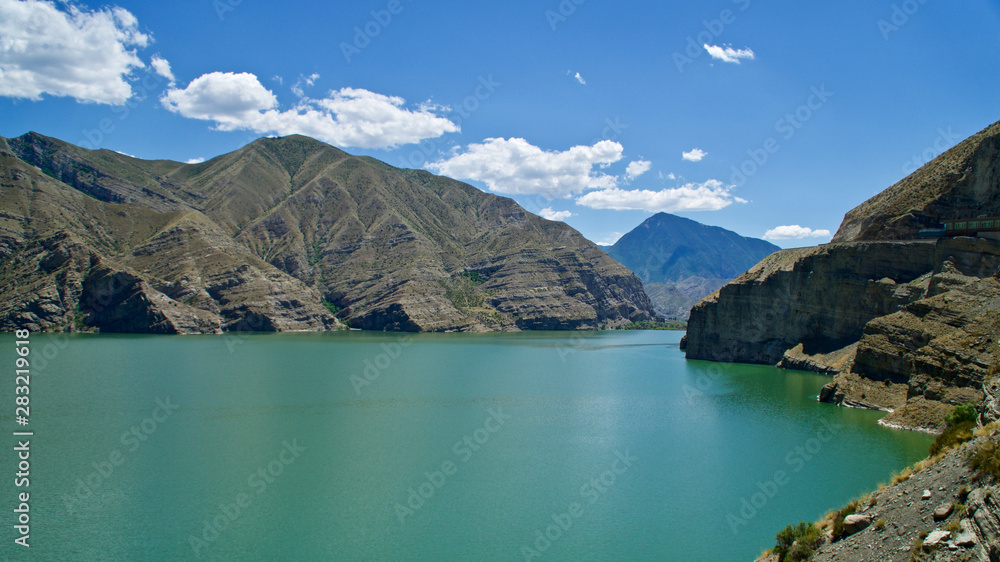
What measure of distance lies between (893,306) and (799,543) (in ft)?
185

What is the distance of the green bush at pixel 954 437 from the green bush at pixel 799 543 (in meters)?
5.14

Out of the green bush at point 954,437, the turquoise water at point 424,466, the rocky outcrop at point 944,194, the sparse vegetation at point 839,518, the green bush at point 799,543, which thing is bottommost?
the turquoise water at point 424,466

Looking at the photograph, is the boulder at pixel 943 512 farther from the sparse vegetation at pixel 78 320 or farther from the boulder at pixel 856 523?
the sparse vegetation at pixel 78 320

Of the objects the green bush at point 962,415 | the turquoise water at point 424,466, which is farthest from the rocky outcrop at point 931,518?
the turquoise water at point 424,466

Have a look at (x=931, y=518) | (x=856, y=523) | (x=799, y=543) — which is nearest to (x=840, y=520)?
(x=856, y=523)

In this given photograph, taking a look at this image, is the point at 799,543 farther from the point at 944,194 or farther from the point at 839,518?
the point at 944,194

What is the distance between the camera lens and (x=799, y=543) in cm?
1576

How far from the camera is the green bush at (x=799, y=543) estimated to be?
1553cm

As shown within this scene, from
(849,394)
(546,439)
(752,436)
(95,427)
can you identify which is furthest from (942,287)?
(95,427)

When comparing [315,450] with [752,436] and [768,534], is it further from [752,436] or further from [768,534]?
[752,436]

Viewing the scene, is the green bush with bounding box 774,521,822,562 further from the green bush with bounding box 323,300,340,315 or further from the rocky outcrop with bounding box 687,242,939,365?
the green bush with bounding box 323,300,340,315

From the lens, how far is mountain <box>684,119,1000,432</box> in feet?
129

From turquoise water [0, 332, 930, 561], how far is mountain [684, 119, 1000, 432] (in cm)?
432

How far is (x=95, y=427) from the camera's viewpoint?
1543 inches
